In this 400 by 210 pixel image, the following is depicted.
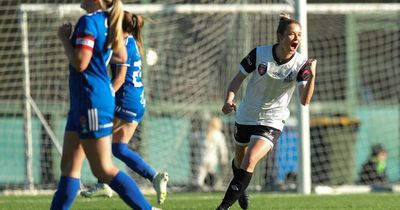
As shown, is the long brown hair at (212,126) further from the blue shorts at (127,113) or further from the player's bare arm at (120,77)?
the player's bare arm at (120,77)

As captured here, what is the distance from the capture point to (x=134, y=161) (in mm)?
10234

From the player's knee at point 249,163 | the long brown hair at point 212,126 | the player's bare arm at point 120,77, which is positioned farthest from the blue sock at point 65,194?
the long brown hair at point 212,126

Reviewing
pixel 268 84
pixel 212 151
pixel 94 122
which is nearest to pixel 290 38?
pixel 268 84

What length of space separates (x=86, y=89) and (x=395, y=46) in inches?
521

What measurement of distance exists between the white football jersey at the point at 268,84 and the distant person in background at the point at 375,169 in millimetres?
9879

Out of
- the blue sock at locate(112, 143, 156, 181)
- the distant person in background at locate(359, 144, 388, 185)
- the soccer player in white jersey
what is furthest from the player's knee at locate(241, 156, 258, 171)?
the distant person in background at locate(359, 144, 388, 185)

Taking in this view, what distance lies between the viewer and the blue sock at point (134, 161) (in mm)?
10141

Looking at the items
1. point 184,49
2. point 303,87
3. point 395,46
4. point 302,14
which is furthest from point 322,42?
point 303,87

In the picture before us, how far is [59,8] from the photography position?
16.0 m

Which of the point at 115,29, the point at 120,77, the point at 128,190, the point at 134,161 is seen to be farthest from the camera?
the point at 134,161

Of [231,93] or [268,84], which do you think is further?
[268,84]

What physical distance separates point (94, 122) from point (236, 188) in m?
2.44

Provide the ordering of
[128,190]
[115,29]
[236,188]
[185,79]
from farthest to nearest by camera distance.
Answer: [185,79] → [236,188] → [128,190] → [115,29]

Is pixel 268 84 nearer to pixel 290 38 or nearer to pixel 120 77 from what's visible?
pixel 290 38
